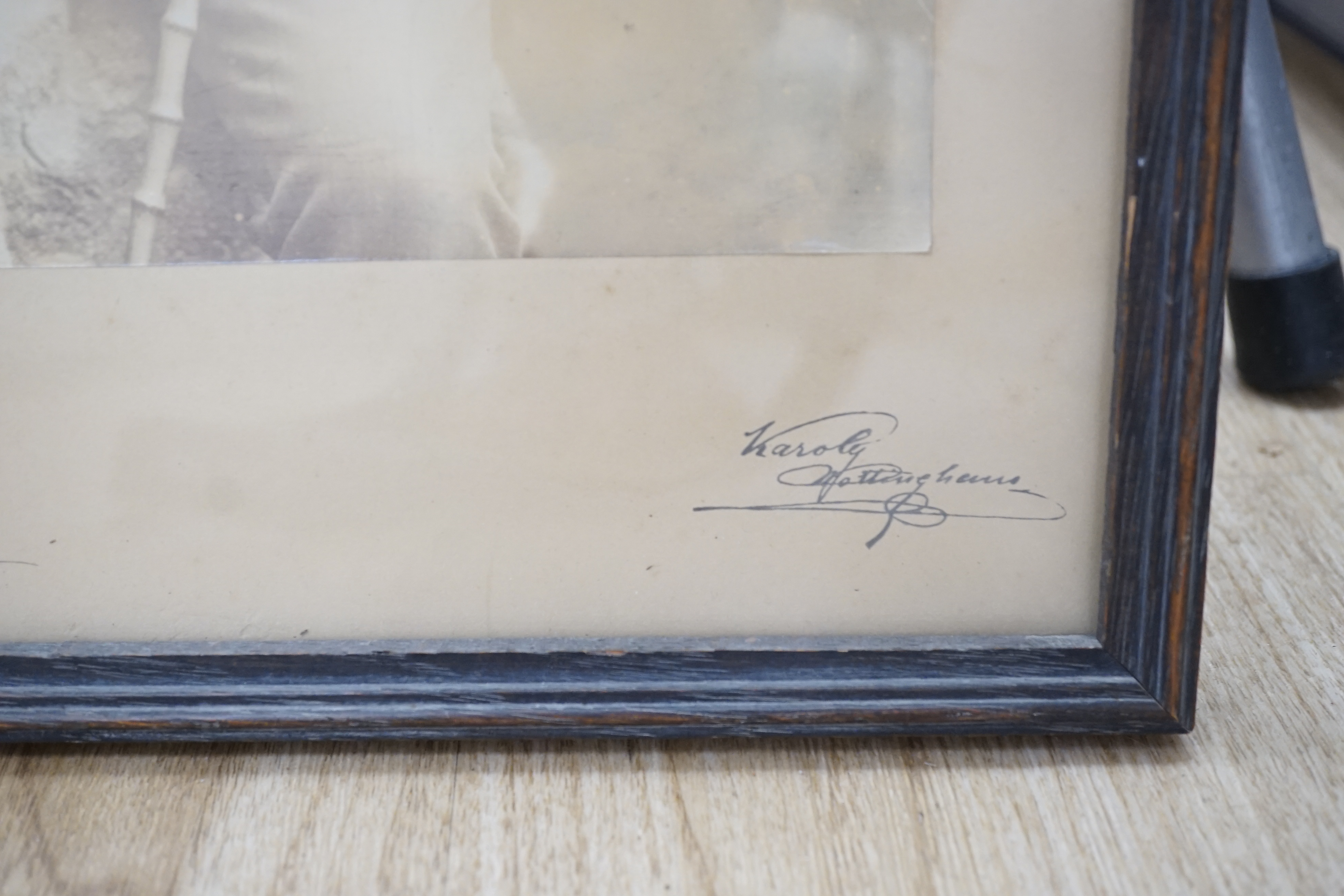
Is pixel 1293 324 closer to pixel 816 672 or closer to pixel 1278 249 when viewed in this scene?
pixel 1278 249

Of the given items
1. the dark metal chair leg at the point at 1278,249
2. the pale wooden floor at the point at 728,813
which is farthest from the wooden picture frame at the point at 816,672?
the dark metal chair leg at the point at 1278,249

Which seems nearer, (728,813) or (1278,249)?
(728,813)

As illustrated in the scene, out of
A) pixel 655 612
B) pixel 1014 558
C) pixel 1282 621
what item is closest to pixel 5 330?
pixel 655 612

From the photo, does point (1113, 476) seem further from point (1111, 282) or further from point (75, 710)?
point (75, 710)

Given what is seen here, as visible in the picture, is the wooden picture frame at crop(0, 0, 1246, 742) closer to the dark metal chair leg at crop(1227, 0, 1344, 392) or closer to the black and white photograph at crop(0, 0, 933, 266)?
the black and white photograph at crop(0, 0, 933, 266)
